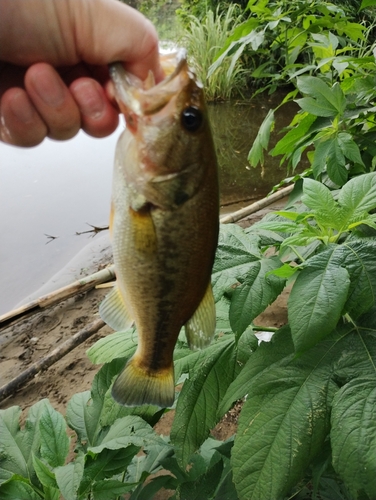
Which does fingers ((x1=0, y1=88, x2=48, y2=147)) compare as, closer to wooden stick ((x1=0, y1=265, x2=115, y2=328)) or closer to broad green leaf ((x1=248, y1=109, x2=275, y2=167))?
broad green leaf ((x1=248, y1=109, x2=275, y2=167))

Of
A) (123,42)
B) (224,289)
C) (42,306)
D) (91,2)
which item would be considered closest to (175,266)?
(224,289)

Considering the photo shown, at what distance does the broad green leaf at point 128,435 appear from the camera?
1454 millimetres

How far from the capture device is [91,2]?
1032mm

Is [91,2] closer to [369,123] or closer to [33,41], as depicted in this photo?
[33,41]

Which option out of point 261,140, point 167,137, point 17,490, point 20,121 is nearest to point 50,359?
point 17,490

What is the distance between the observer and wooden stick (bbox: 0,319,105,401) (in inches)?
113

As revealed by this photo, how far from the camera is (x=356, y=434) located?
3.70ft

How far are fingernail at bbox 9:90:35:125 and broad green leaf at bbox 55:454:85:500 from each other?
101 centimetres

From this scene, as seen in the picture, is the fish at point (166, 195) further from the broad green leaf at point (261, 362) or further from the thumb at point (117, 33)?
the broad green leaf at point (261, 362)

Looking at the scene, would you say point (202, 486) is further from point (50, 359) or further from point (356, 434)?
point (50, 359)

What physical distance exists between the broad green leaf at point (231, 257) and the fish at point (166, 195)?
320mm

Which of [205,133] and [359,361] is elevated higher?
[205,133]

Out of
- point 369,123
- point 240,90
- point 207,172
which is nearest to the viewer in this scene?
point 207,172

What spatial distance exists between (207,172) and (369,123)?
1.48m
